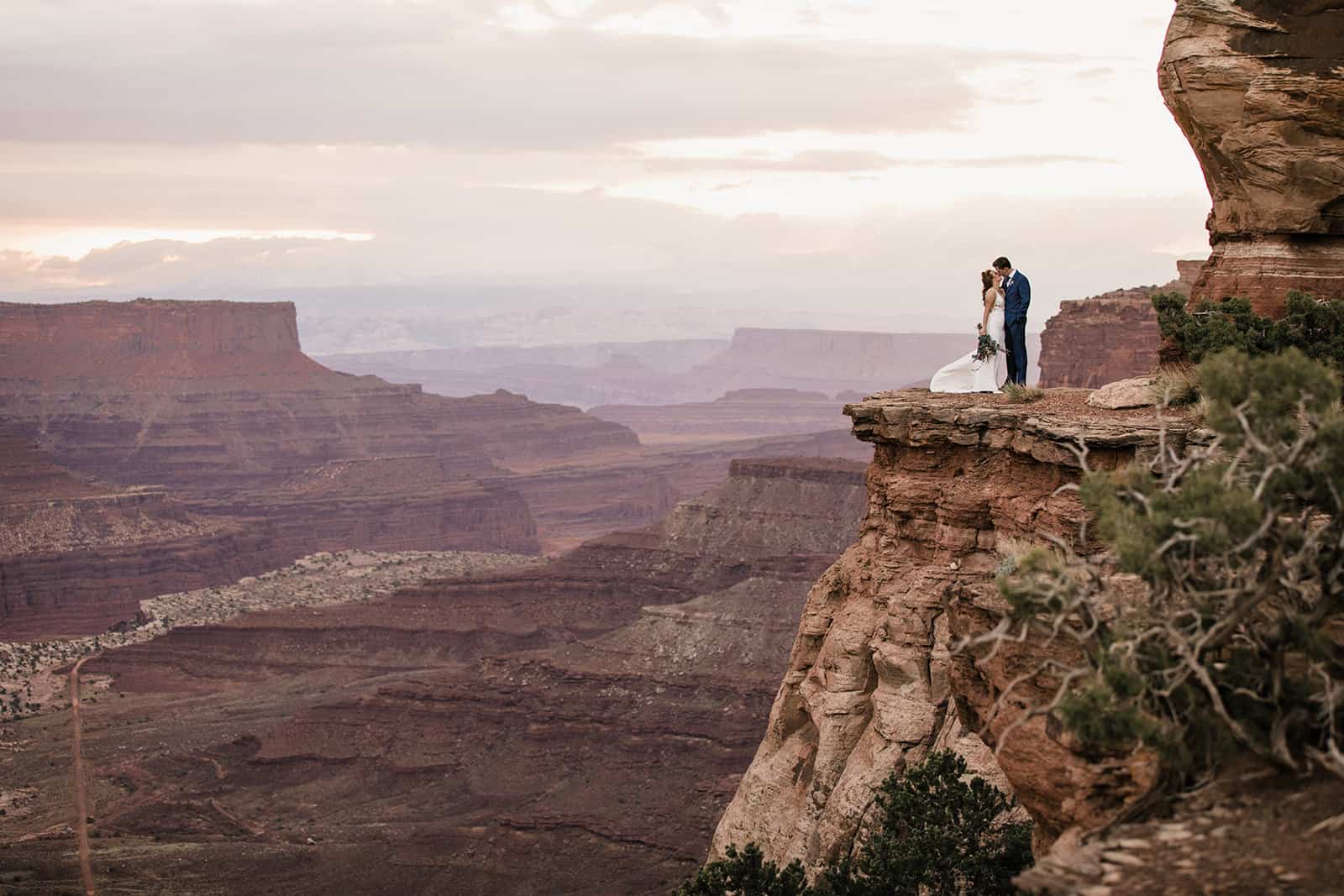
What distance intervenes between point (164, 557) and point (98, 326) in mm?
48666

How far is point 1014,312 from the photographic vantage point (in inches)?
902

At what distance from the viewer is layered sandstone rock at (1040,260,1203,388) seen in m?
63.5

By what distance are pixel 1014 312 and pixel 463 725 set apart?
140ft

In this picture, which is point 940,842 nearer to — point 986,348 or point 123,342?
point 986,348

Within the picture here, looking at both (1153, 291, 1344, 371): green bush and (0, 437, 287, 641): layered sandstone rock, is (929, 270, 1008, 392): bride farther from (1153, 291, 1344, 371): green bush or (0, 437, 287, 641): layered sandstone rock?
(0, 437, 287, 641): layered sandstone rock

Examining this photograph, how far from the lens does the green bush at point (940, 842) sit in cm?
1848

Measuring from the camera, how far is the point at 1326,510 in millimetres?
11859

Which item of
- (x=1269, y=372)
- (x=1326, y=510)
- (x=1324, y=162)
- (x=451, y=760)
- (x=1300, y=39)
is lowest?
(x=451, y=760)

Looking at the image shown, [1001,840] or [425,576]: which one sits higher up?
[1001,840]

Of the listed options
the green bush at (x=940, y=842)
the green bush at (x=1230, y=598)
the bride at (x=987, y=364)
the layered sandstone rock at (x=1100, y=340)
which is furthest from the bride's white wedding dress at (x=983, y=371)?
the layered sandstone rock at (x=1100, y=340)

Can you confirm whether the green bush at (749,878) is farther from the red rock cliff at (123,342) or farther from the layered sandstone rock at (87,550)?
the red rock cliff at (123,342)

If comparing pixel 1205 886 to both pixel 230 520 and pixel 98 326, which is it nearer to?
pixel 230 520

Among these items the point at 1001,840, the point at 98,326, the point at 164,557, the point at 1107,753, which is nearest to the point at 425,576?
the point at 164,557

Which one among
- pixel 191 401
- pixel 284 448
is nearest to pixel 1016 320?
pixel 284 448
